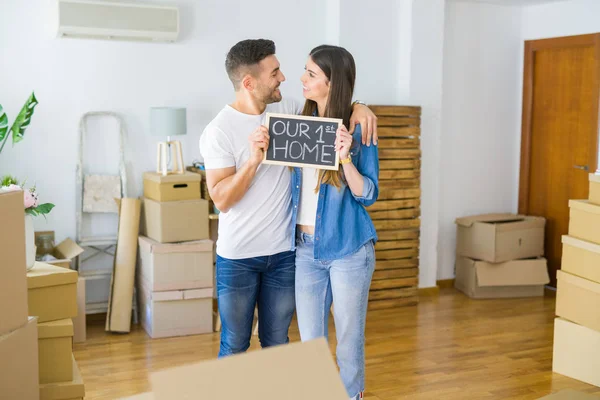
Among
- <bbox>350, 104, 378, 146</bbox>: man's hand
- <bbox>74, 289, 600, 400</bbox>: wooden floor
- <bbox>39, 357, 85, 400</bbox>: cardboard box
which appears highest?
<bbox>350, 104, 378, 146</bbox>: man's hand

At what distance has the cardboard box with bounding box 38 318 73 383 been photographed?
8.58 ft

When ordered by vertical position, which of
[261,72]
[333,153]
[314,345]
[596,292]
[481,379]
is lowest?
[481,379]

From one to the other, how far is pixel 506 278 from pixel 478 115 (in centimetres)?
143

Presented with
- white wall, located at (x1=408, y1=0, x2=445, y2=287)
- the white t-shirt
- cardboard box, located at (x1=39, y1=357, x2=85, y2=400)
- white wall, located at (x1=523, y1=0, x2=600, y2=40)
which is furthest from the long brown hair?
white wall, located at (x1=523, y1=0, x2=600, y2=40)

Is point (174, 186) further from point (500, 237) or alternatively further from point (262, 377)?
point (262, 377)

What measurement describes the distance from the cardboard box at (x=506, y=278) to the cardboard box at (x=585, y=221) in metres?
1.84

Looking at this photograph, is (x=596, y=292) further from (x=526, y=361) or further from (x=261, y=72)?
(x=261, y=72)

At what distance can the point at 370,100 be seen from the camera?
5691mm

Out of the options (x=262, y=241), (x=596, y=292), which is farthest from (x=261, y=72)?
(x=596, y=292)

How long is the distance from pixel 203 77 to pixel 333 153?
2970 mm

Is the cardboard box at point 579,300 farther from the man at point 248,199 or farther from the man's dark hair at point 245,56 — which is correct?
the man's dark hair at point 245,56

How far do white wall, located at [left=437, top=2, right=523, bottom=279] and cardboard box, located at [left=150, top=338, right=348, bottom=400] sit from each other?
199 inches

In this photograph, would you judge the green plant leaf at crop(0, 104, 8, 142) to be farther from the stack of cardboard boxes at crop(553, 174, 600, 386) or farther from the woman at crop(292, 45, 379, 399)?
the stack of cardboard boxes at crop(553, 174, 600, 386)

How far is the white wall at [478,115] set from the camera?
6.17 m
